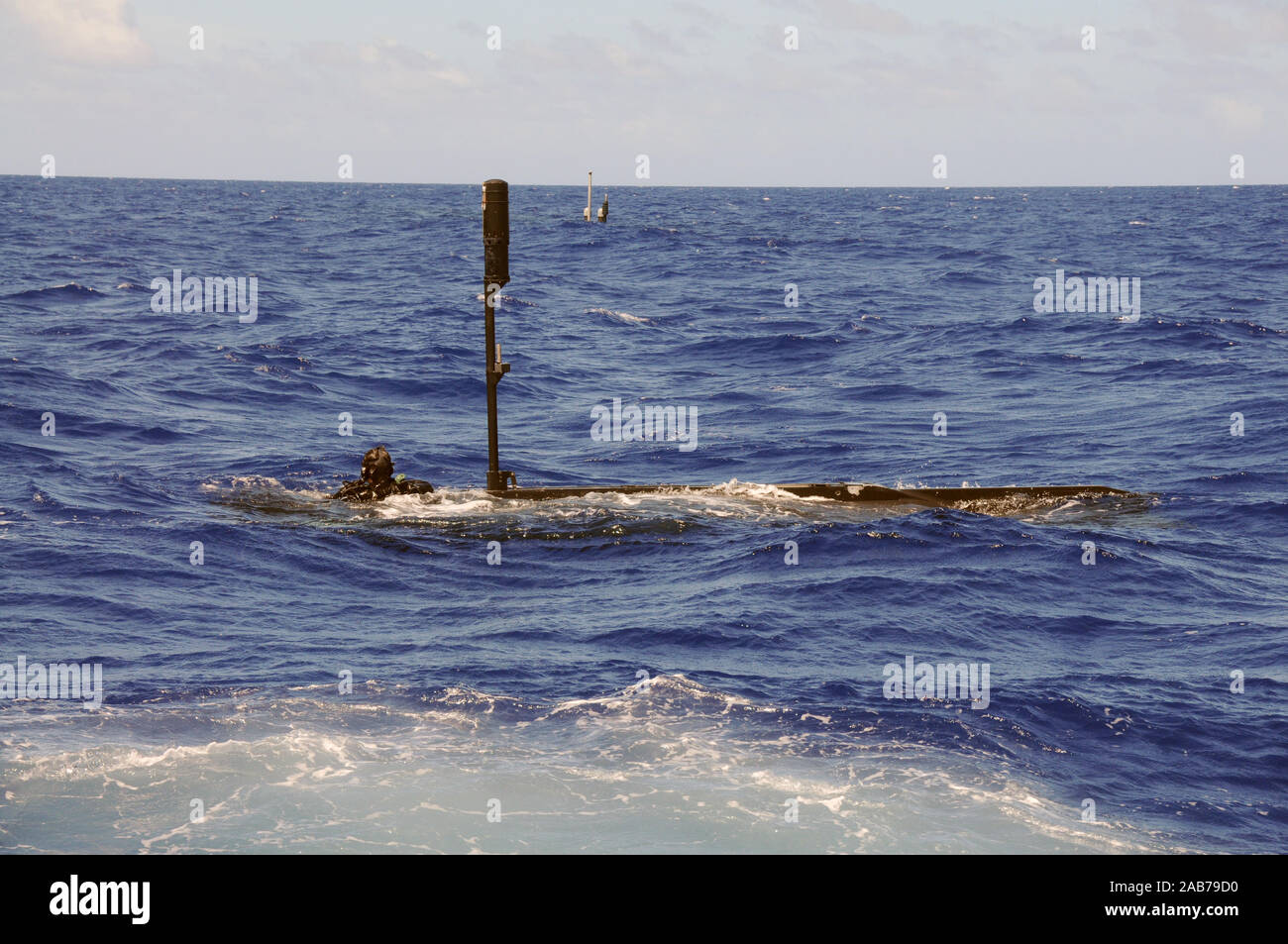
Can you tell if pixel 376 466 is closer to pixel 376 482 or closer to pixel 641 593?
pixel 376 482

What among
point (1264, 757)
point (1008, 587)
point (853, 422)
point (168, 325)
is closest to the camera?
point (1264, 757)

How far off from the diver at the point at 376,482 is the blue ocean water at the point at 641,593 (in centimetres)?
54

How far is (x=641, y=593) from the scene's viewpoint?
16578 millimetres

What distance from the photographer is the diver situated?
2009 centimetres

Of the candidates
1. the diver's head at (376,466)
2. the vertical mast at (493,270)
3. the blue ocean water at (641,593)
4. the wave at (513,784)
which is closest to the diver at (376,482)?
the diver's head at (376,466)

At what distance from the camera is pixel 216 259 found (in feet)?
191

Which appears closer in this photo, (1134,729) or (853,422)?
(1134,729)

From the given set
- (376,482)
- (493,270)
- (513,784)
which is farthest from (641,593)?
(513,784)

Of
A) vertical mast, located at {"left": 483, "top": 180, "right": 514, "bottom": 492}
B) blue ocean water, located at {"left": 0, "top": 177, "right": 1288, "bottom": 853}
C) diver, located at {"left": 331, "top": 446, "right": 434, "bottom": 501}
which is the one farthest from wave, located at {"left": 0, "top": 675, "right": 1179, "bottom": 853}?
vertical mast, located at {"left": 483, "top": 180, "right": 514, "bottom": 492}

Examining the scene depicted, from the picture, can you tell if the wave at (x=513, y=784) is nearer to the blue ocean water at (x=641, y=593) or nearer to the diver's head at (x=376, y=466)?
the blue ocean water at (x=641, y=593)

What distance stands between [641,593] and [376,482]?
18.5 feet
